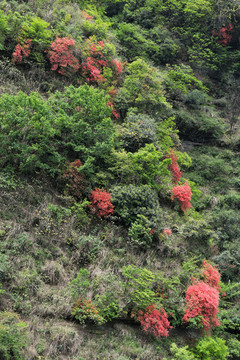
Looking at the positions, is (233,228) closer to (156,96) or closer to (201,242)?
(201,242)

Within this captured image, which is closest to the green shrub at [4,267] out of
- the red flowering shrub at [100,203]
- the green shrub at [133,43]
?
the red flowering shrub at [100,203]

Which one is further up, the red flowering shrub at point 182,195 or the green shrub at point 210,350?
the red flowering shrub at point 182,195

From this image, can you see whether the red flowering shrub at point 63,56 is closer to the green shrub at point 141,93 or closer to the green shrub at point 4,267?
the green shrub at point 141,93

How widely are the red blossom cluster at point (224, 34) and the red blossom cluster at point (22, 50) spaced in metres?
18.1

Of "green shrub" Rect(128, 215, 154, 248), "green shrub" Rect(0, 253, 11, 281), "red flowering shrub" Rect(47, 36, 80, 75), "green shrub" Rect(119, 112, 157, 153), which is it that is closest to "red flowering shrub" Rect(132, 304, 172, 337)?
"green shrub" Rect(128, 215, 154, 248)

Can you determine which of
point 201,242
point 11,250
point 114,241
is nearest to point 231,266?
point 201,242

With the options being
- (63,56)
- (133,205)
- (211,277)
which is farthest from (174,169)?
(63,56)

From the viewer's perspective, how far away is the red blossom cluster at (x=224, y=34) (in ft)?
81.3

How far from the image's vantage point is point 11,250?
7984 millimetres

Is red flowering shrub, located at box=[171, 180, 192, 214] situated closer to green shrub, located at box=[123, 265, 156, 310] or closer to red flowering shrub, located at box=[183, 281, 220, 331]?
red flowering shrub, located at box=[183, 281, 220, 331]

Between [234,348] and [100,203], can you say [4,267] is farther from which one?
[234,348]

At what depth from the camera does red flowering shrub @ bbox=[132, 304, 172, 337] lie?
27.7 ft

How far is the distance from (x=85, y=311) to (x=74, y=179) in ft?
15.1

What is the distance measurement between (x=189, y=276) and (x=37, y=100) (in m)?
8.14
